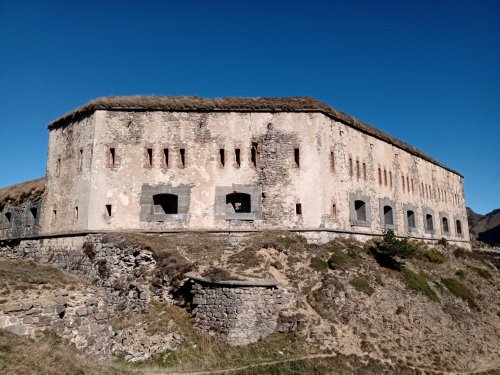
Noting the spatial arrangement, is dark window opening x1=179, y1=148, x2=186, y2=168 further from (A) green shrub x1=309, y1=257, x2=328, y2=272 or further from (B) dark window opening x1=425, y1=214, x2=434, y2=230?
(B) dark window opening x1=425, y1=214, x2=434, y2=230

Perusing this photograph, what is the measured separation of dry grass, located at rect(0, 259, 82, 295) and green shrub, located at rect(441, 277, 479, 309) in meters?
19.6

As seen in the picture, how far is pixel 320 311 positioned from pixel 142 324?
22.8ft

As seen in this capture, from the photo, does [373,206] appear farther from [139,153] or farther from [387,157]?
[139,153]

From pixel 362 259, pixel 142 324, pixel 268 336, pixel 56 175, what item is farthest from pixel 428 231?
pixel 56 175

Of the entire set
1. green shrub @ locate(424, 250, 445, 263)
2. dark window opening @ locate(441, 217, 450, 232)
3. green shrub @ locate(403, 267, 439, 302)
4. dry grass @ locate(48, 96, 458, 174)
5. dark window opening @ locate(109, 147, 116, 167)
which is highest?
dry grass @ locate(48, 96, 458, 174)

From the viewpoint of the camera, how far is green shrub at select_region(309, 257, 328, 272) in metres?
18.5

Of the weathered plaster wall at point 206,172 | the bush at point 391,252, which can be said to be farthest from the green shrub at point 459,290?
the weathered plaster wall at point 206,172

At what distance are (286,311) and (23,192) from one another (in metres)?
21.7

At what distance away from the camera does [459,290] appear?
2300 centimetres

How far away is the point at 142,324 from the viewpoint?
15781 millimetres

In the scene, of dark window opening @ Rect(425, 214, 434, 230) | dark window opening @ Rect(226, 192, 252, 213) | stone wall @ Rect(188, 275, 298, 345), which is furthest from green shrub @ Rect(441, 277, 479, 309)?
dark window opening @ Rect(226, 192, 252, 213)

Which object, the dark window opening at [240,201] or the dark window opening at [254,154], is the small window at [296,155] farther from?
the dark window opening at [240,201]

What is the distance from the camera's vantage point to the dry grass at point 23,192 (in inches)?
1054

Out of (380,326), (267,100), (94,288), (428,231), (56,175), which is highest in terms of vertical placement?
(267,100)
